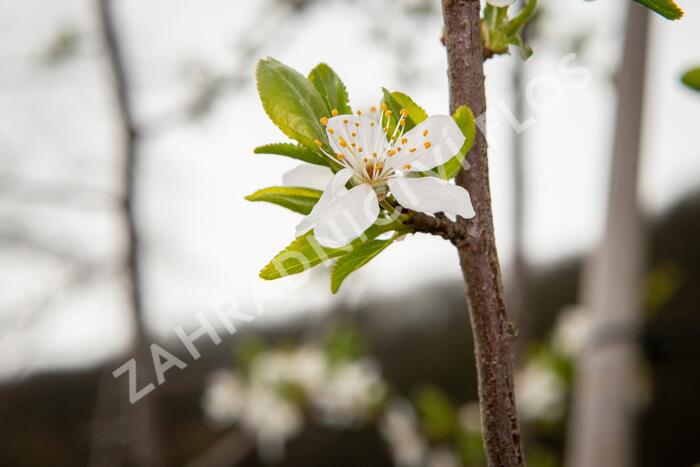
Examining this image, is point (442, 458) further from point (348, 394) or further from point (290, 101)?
point (290, 101)

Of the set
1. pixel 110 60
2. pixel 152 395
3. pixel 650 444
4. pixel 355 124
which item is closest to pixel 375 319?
pixel 650 444

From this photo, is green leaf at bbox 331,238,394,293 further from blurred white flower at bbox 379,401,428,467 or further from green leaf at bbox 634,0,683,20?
blurred white flower at bbox 379,401,428,467

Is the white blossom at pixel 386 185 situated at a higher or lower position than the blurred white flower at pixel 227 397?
lower

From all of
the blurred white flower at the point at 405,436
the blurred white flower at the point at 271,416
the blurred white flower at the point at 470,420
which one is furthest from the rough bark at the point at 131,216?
the blurred white flower at the point at 470,420

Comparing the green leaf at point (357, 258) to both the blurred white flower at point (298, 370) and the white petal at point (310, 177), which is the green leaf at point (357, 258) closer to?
the white petal at point (310, 177)

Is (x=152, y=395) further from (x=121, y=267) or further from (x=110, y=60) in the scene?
(x=110, y=60)

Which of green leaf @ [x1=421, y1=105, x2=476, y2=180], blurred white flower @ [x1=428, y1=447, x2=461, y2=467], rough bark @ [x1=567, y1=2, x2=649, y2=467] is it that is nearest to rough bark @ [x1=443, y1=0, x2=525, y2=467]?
green leaf @ [x1=421, y1=105, x2=476, y2=180]
